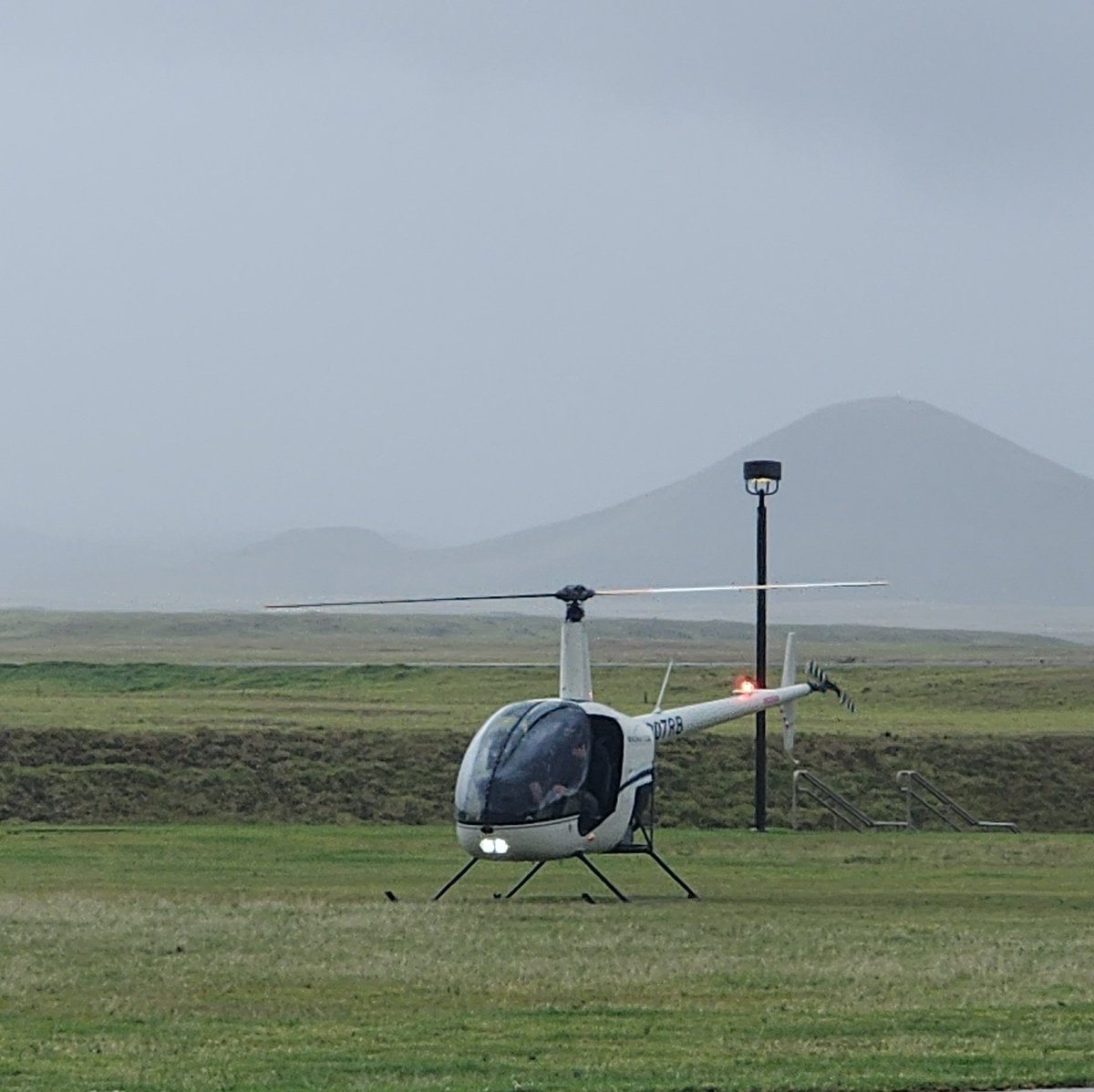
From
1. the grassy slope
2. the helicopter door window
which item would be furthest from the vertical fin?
the helicopter door window

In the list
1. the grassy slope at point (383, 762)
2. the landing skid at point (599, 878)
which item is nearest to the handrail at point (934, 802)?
the grassy slope at point (383, 762)

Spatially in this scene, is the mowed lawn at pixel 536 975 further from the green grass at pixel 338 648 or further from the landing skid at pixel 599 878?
the green grass at pixel 338 648

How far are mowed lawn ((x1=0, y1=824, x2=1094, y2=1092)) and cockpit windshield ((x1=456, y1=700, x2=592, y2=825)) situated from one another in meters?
1.11

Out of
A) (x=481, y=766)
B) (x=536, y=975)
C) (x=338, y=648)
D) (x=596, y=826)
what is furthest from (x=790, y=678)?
(x=338, y=648)

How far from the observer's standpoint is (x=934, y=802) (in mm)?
46375

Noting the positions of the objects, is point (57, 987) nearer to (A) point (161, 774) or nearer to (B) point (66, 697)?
(A) point (161, 774)

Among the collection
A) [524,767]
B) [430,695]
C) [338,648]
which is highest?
[524,767]

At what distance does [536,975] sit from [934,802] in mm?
27318

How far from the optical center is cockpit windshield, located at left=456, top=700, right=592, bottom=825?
91.8ft

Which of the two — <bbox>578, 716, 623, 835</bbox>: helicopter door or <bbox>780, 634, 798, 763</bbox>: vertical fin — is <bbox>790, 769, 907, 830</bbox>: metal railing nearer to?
<bbox>780, 634, 798, 763</bbox>: vertical fin

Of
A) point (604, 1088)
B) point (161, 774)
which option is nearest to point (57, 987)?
point (604, 1088)

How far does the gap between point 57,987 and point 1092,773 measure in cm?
3229

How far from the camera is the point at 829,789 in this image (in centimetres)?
4519

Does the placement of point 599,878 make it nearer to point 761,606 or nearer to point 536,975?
point 536,975
